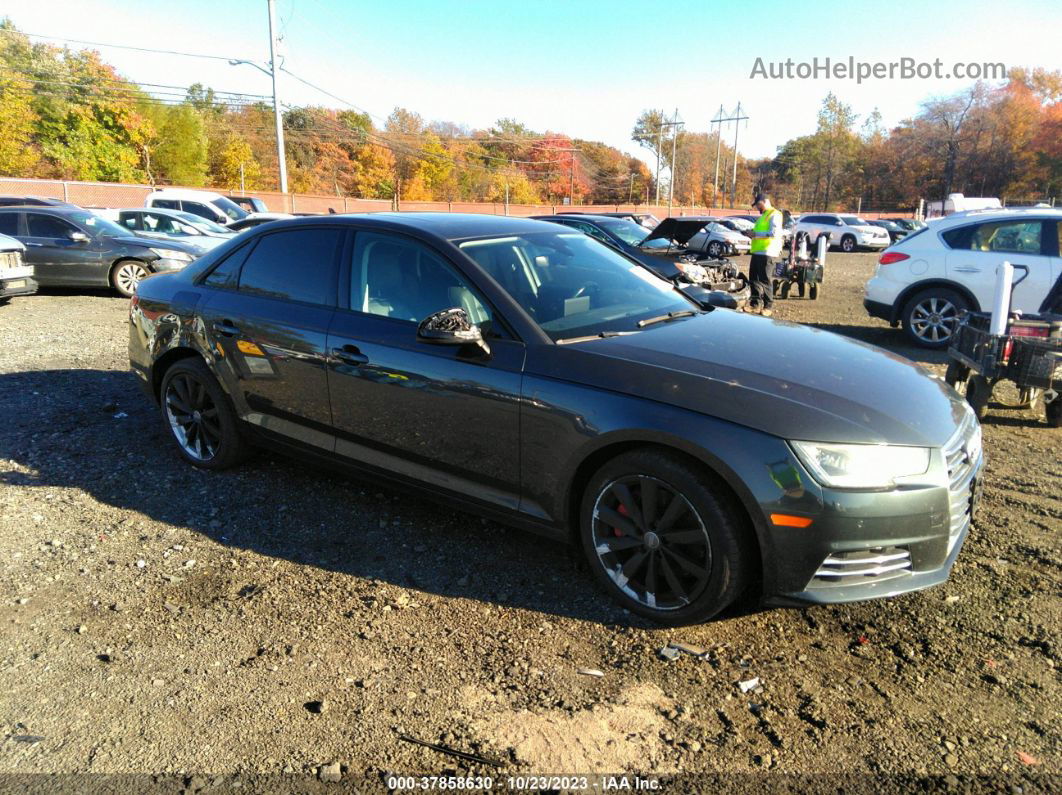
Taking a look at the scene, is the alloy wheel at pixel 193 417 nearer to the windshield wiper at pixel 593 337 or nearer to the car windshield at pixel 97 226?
the windshield wiper at pixel 593 337

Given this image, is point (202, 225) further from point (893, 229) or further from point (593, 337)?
point (893, 229)

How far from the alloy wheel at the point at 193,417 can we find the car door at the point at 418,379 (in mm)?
Result: 1213

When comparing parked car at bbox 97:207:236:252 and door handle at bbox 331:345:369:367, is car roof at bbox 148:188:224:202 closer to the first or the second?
parked car at bbox 97:207:236:252

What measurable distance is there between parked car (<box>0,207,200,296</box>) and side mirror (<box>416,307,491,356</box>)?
1091 centimetres

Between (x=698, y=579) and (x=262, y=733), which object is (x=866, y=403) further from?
(x=262, y=733)

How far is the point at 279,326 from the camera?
400 centimetres

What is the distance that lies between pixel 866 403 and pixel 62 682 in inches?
128

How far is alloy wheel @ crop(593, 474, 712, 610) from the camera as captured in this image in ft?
9.23

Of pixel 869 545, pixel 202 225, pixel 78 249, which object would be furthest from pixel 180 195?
pixel 869 545

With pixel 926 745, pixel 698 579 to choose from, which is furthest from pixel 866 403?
pixel 926 745

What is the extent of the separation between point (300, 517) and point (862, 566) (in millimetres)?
2876

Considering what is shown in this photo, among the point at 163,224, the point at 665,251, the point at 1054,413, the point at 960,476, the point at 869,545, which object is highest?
the point at 163,224

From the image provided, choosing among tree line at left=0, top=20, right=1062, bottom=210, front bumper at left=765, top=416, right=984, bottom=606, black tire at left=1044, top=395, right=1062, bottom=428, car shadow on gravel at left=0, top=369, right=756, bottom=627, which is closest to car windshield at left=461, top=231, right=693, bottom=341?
car shadow on gravel at left=0, top=369, right=756, bottom=627

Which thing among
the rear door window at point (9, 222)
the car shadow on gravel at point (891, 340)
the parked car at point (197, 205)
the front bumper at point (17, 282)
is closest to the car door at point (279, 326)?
the car shadow on gravel at point (891, 340)
